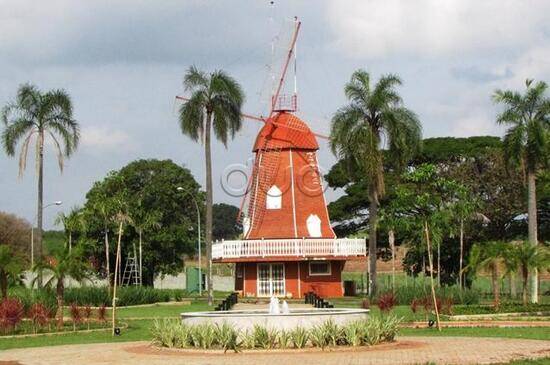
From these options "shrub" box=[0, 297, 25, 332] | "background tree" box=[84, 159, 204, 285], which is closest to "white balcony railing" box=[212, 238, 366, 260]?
"background tree" box=[84, 159, 204, 285]

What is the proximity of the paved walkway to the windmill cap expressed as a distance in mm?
39667

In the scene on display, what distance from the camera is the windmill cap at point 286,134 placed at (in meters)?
64.2

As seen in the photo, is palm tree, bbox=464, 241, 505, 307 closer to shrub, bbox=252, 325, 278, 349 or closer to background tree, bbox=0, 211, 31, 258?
shrub, bbox=252, 325, 278, 349

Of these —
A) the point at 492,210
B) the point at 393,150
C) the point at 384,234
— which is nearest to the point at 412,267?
the point at 384,234

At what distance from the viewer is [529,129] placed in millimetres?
48062

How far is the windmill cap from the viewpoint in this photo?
6425 centimetres

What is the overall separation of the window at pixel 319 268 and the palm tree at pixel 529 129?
1550cm

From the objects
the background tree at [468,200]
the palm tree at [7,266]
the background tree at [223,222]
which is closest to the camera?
the palm tree at [7,266]

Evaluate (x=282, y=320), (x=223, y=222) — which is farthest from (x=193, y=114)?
(x=223, y=222)

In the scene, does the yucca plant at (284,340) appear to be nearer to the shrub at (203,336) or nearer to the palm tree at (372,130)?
the shrub at (203,336)

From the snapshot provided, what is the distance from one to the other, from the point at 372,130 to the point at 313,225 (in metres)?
10.6

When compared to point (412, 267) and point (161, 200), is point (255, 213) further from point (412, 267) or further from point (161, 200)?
point (161, 200)

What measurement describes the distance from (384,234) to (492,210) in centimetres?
846

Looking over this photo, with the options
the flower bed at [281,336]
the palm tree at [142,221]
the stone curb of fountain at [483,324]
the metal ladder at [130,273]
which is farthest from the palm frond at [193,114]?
the flower bed at [281,336]
